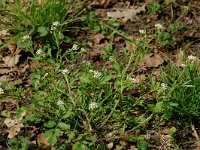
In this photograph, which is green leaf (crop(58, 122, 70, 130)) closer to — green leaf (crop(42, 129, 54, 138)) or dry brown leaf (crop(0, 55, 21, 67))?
green leaf (crop(42, 129, 54, 138))

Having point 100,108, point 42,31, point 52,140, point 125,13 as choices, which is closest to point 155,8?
point 125,13

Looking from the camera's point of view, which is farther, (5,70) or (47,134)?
(5,70)

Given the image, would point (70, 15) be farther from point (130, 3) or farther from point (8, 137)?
point (8, 137)

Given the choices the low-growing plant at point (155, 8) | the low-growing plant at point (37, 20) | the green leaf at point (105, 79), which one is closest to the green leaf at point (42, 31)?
the low-growing plant at point (37, 20)

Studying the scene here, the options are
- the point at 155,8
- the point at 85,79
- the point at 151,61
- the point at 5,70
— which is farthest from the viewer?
the point at 155,8

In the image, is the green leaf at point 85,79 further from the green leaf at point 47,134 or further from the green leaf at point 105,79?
the green leaf at point 47,134

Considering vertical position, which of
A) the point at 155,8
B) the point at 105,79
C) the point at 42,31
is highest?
the point at 155,8

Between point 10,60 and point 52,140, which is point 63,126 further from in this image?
point 10,60
